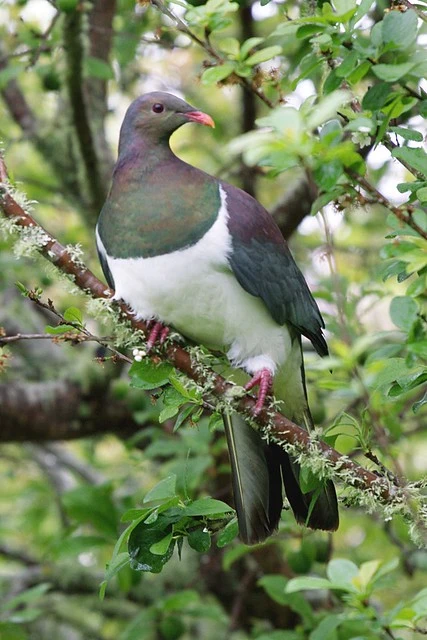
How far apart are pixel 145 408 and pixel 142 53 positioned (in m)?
1.47

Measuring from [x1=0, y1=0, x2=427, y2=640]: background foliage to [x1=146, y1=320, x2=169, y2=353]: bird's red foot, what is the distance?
0.15 meters

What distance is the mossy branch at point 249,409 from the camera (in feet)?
5.95

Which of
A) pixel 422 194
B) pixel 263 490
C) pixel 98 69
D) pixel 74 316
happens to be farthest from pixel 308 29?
pixel 98 69

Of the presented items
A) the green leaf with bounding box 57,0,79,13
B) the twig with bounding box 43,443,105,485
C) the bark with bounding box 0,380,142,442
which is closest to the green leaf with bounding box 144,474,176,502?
the green leaf with bounding box 57,0,79,13

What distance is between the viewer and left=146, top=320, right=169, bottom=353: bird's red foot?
7.02ft

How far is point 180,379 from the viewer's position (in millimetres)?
2043

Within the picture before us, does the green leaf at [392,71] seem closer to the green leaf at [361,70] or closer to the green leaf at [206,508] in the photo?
the green leaf at [361,70]

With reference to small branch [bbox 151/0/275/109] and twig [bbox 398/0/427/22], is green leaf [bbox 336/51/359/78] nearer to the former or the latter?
twig [bbox 398/0/427/22]

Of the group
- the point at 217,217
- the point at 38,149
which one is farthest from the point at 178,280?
the point at 38,149

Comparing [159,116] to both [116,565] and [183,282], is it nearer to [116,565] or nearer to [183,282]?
[183,282]

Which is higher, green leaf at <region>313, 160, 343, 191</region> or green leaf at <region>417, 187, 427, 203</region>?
green leaf at <region>313, 160, 343, 191</region>

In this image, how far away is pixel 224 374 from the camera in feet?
8.43

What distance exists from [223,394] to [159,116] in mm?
919

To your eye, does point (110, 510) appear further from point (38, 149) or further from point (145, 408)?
point (38, 149)
